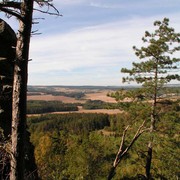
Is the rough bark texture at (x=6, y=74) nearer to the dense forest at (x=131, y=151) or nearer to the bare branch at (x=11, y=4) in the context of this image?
the dense forest at (x=131, y=151)

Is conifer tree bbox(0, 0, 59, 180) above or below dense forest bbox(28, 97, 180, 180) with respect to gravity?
above

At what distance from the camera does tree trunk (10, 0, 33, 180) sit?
19.0 ft

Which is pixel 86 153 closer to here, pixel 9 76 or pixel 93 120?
pixel 9 76

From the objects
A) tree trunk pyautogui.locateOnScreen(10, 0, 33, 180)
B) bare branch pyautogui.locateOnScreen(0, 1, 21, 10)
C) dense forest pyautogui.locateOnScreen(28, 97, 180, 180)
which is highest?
bare branch pyautogui.locateOnScreen(0, 1, 21, 10)

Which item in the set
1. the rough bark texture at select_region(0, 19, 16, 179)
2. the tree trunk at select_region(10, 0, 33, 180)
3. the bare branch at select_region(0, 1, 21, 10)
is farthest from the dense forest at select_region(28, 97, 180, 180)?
the bare branch at select_region(0, 1, 21, 10)

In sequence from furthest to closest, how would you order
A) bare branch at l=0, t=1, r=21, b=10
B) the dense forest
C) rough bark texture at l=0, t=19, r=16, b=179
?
the dense forest
rough bark texture at l=0, t=19, r=16, b=179
bare branch at l=0, t=1, r=21, b=10

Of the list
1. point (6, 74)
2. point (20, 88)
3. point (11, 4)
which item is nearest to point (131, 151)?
point (6, 74)

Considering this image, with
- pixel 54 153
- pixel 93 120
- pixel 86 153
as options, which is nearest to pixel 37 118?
pixel 93 120

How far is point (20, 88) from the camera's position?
586 centimetres

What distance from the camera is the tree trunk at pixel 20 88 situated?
5.80 metres

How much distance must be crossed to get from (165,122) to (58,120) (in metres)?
101

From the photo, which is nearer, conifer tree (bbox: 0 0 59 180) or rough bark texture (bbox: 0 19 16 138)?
conifer tree (bbox: 0 0 59 180)

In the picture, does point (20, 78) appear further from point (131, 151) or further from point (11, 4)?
point (131, 151)

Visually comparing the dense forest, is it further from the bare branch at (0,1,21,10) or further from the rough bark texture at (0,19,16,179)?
the bare branch at (0,1,21,10)
